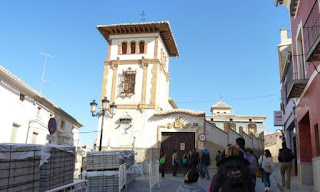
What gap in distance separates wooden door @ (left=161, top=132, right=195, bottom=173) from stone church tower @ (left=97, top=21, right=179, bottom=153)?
1.09m

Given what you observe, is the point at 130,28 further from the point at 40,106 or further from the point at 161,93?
the point at 40,106

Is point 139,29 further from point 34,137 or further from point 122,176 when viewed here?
point 122,176

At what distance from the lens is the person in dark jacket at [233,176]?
14.1ft

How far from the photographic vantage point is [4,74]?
1619cm

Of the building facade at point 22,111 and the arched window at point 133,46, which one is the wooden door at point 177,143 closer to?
the arched window at point 133,46

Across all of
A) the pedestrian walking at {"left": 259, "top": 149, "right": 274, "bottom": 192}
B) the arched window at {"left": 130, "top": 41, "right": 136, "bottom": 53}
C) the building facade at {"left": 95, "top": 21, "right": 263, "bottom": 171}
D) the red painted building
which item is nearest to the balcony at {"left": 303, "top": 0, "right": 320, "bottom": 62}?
the red painted building

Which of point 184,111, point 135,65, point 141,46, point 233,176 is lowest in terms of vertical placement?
point 233,176

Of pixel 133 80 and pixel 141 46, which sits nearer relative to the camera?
pixel 133 80

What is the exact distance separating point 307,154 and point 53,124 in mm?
10579

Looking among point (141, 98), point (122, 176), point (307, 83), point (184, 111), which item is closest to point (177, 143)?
point (184, 111)

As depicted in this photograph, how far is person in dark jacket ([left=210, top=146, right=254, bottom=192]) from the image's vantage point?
4309mm

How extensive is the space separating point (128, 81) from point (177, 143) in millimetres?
6312

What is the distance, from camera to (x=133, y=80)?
76.1ft

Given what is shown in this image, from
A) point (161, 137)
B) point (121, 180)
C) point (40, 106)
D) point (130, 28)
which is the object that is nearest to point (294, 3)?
point (121, 180)
